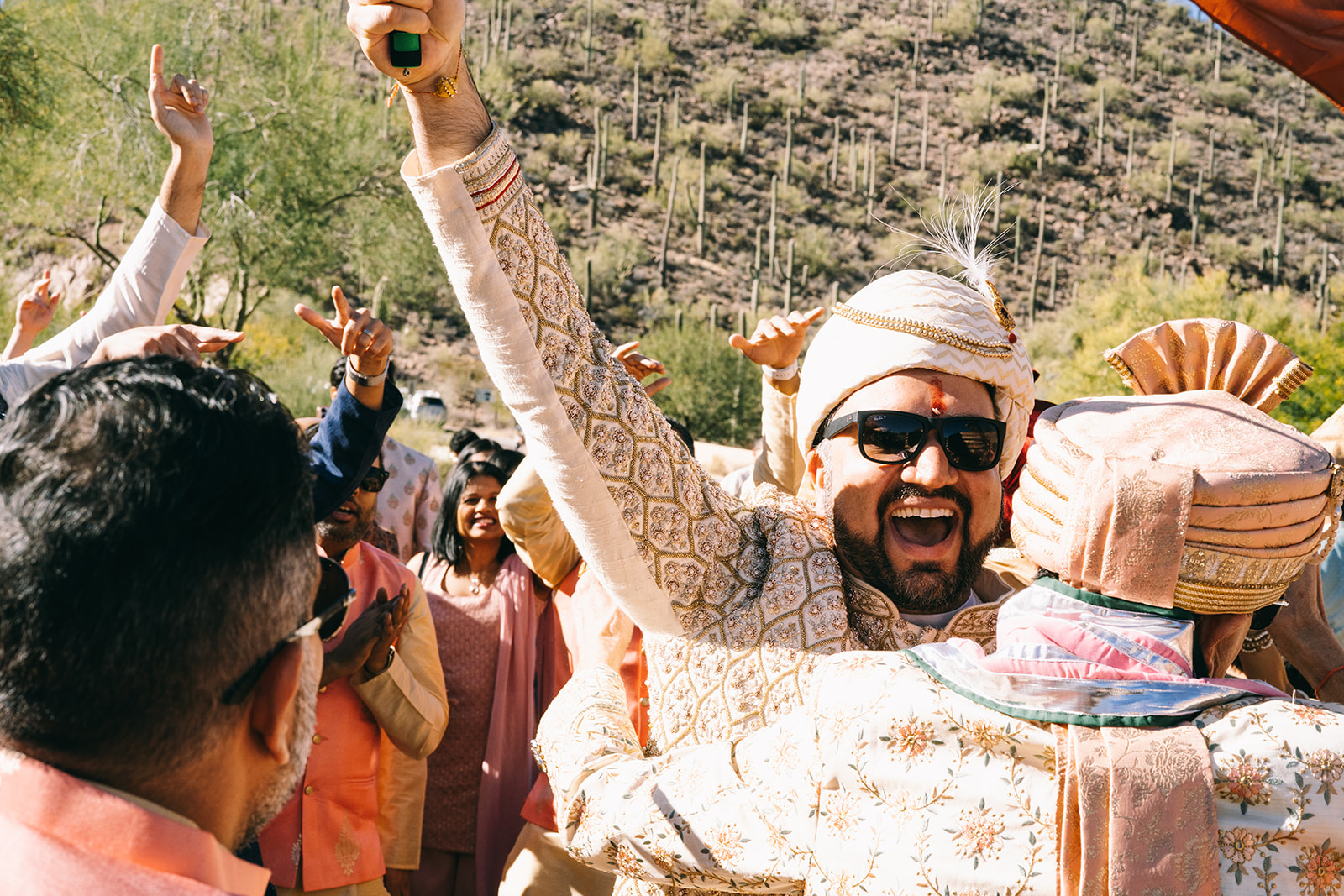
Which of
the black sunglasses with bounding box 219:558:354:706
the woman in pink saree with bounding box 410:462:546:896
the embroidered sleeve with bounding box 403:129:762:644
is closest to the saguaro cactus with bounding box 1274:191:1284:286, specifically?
the woman in pink saree with bounding box 410:462:546:896

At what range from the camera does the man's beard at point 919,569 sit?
253cm

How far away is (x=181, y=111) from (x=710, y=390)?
23.7 m

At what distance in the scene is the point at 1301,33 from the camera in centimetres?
268

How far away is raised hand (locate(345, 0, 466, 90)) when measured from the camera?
1932 mm

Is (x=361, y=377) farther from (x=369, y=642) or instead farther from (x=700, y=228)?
(x=700, y=228)

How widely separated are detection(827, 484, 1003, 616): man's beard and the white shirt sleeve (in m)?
2.05

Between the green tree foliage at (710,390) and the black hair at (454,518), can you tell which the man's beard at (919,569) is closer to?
the black hair at (454,518)

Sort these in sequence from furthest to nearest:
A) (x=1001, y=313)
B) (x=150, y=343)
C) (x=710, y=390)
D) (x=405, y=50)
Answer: (x=710, y=390) < (x=1001, y=313) < (x=150, y=343) < (x=405, y=50)

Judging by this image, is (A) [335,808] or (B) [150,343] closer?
(B) [150,343]

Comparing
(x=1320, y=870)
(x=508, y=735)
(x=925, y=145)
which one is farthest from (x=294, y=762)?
(x=925, y=145)

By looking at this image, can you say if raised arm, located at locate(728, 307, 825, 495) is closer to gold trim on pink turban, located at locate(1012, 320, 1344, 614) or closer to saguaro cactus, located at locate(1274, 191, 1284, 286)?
gold trim on pink turban, located at locate(1012, 320, 1344, 614)

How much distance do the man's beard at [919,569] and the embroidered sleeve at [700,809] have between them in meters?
0.67

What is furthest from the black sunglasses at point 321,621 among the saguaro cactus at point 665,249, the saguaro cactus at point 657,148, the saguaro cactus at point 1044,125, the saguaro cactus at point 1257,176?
the saguaro cactus at point 1044,125

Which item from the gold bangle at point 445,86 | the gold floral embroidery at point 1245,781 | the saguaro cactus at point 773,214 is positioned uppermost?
the gold bangle at point 445,86
